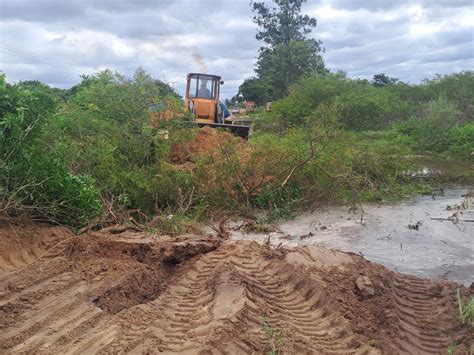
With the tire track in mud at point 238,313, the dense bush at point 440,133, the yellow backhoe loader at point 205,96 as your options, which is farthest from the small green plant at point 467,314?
the dense bush at point 440,133

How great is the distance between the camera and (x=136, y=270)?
5859mm

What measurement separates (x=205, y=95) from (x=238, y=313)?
1448cm

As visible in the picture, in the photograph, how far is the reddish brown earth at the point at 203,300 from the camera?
4203 millimetres

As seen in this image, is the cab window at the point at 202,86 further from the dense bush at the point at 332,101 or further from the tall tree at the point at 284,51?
the tall tree at the point at 284,51

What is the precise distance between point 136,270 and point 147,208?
4.62 metres

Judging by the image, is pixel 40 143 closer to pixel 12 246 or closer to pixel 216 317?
pixel 12 246

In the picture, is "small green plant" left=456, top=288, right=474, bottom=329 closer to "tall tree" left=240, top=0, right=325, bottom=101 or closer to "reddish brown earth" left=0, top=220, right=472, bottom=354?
"reddish brown earth" left=0, top=220, right=472, bottom=354

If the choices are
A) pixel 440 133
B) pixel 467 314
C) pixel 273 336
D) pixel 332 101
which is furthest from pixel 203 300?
pixel 440 133

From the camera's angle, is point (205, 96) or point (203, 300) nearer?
point (203, 300)

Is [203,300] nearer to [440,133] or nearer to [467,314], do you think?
[467,314]

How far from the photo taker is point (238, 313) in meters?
4.54

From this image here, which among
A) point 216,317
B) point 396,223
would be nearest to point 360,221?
point 396,223

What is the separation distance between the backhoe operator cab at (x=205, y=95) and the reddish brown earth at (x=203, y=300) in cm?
1118

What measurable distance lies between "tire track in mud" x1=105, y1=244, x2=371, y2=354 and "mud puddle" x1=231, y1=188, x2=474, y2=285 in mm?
2234
